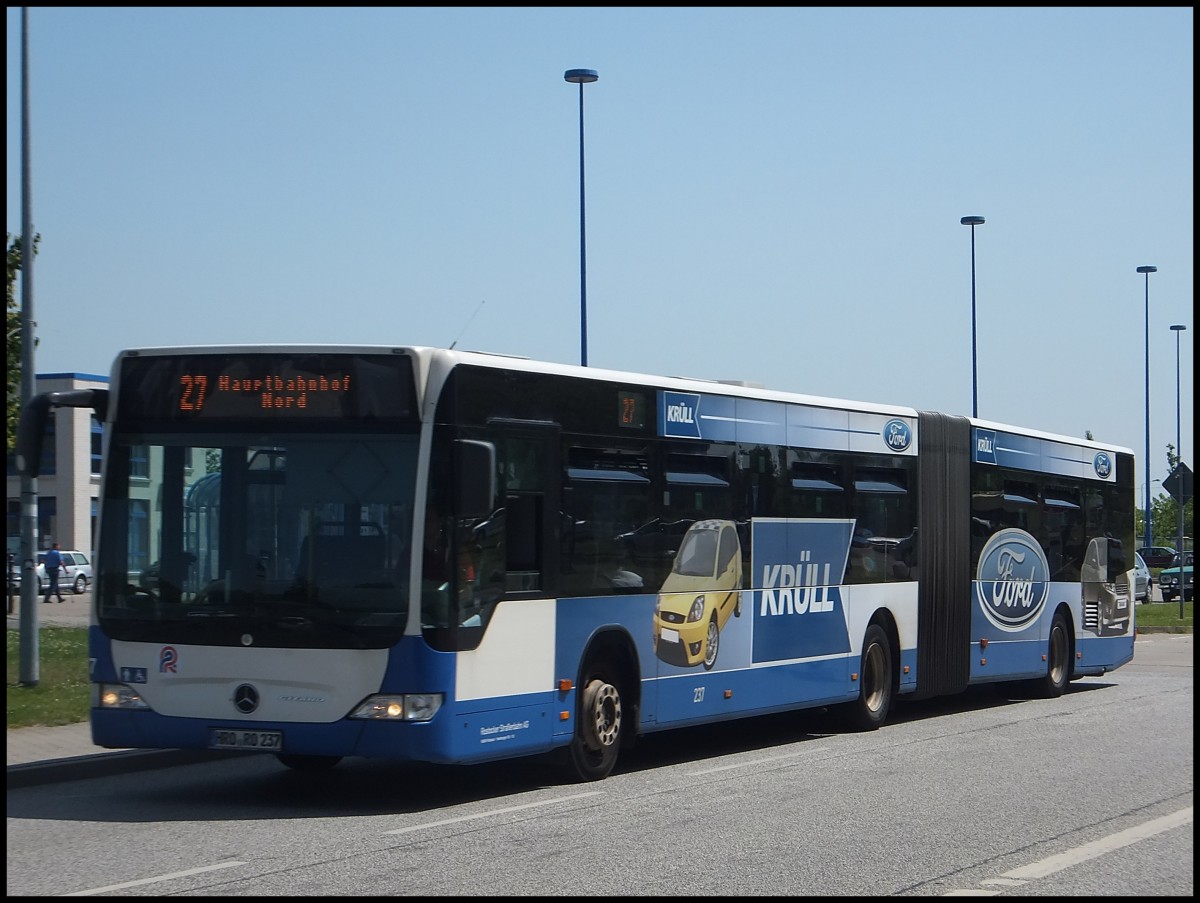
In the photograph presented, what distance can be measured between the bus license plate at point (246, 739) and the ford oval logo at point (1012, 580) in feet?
34.2

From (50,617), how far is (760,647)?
28.0 meters

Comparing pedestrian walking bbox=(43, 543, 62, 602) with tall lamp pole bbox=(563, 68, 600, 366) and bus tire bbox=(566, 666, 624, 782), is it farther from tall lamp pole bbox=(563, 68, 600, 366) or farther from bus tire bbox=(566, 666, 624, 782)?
bus tire bbox=(566, 666, 624, 782)

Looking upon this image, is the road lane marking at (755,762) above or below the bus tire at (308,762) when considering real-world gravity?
below

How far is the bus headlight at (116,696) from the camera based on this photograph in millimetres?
11477

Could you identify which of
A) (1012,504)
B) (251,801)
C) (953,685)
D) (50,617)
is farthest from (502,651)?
(50,617)

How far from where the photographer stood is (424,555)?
10.9 metres

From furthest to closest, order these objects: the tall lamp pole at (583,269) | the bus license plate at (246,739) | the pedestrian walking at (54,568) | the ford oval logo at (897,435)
→ 1. the pedestrian walking at (54,568)
2. the tall lamp pole at (583,269)
3. the ford oval logo at (897,435)
4. the bus license plate at (246,739)

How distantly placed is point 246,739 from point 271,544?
125 cm

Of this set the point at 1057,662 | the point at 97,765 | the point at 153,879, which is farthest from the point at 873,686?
the point at 153,879

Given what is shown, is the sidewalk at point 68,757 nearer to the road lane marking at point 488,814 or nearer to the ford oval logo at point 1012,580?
the road lane marking at point 488,814

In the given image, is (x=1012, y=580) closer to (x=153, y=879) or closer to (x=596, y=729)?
(x=596, y=729)

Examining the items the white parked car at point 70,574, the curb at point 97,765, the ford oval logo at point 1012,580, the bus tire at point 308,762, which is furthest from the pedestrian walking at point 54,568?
the bus tire at point 308,762

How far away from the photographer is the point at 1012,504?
20344mm

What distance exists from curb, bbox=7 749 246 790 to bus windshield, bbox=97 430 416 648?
1109mm
